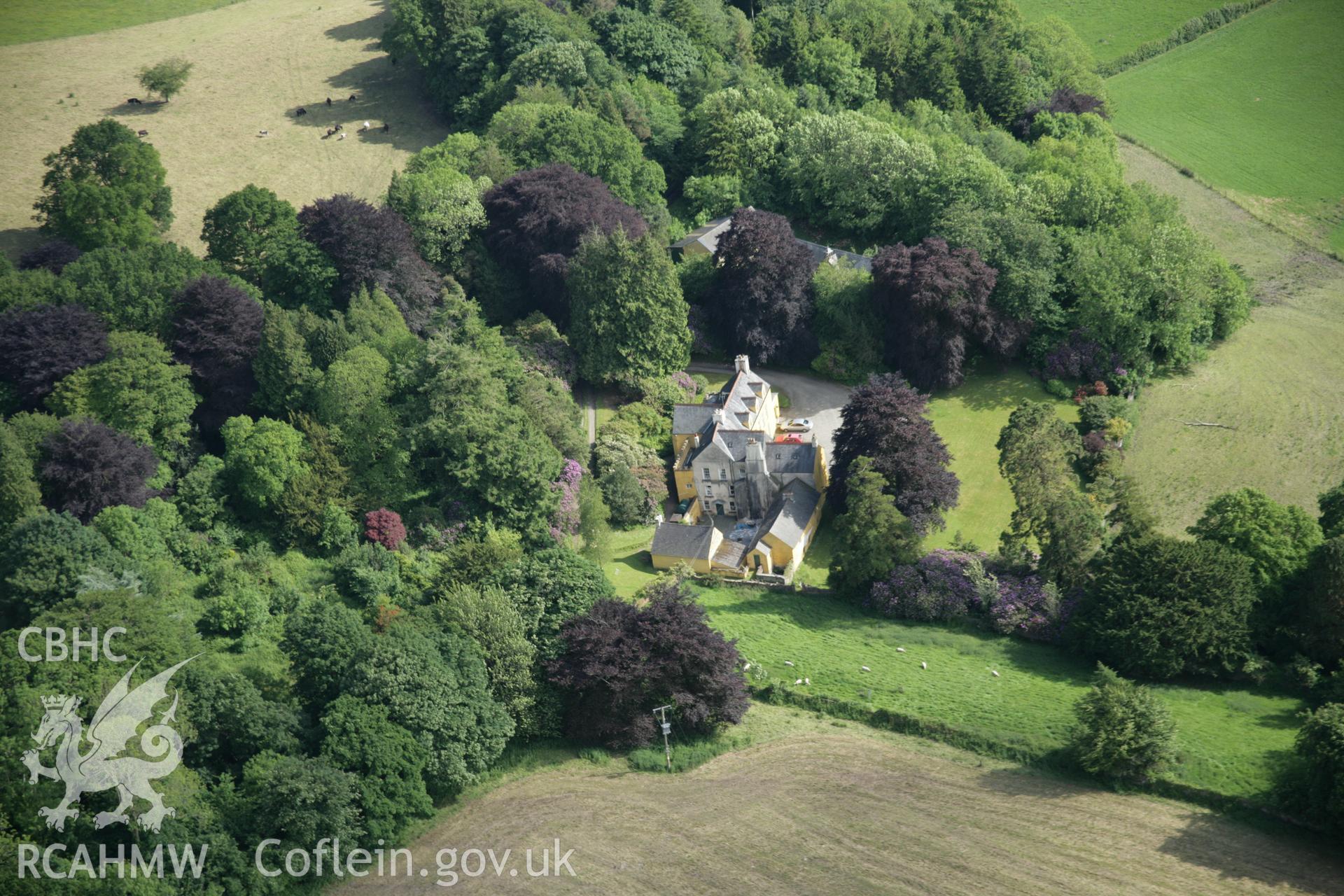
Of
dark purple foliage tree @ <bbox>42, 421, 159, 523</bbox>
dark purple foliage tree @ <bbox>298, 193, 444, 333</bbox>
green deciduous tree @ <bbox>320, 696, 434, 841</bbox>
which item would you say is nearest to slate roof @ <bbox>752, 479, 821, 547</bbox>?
green deciduous tree @ <bbox>320, 696, 434, 841</bbox>

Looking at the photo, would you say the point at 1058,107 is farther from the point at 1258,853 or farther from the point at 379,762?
the point at 379,762

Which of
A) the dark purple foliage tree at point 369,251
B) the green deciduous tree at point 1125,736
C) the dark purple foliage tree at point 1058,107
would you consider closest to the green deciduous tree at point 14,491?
the dark purple foliage tree at point 369,251

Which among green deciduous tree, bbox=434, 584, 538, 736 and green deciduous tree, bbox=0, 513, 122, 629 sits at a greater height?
green deciduous tree, bbox=0, 513, 122, 629

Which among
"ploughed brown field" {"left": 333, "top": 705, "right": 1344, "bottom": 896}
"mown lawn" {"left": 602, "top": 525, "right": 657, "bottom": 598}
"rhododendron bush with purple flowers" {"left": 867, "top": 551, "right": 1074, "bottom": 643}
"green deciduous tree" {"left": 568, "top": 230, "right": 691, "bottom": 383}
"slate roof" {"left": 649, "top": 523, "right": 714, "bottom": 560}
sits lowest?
"ploughed brown field" {"left": 333, "top": 705, "right": 1344, "bottom": 896}

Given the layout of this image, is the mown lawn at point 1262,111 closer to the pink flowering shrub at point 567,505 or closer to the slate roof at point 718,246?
the slate roof at point 718,246

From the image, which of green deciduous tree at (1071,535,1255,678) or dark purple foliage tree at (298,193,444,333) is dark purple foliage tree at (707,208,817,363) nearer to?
dark purple foliage tree at (298,193,444,333)

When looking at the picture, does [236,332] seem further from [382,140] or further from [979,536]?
[979,536]

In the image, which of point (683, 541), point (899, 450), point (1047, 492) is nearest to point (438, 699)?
point (683, 541)

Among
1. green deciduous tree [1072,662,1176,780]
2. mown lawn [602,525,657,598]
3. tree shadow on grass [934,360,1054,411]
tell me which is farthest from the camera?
tree shadow on grass [934,360,1054,411]
